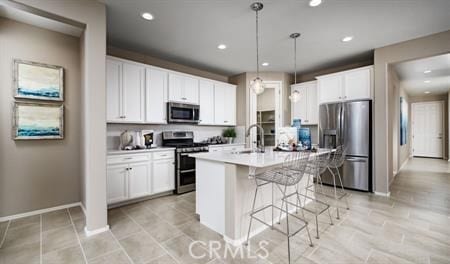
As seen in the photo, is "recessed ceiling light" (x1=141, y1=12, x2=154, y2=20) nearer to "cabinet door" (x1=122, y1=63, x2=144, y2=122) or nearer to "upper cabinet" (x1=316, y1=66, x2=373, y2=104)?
"cabinet door" (x1=122, y1=63, x2=144, y2=122)

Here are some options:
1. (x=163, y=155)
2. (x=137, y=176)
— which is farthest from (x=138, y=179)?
(x=163, y=155)

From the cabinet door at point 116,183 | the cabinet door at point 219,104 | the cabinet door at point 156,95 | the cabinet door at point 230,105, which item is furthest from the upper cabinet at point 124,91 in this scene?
the cabinet door at point 230,105

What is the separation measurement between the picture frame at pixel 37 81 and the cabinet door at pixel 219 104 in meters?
2.94

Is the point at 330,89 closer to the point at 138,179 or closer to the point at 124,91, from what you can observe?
the point at 124,91

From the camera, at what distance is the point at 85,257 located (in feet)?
A: 6.06

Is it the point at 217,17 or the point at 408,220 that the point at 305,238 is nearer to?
the point at 408,220

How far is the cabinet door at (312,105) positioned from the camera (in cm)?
478

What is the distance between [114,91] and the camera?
129 inches

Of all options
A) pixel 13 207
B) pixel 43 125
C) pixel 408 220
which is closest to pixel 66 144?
pixel 43 125

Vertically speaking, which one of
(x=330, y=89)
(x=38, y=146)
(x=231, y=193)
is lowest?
(x=231, y=193)

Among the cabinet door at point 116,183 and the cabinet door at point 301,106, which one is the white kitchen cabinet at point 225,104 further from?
the cabinet door at point 116,183

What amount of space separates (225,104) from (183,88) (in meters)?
1.30

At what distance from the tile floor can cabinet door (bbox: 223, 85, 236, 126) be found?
2.62 m

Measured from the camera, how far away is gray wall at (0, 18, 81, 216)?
2.58 meters
